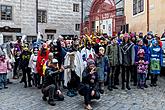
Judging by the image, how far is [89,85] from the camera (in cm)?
902

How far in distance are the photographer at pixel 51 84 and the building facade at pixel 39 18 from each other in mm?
23975

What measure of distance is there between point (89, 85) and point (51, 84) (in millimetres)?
1246

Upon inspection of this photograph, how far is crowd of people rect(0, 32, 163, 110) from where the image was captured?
31.6ft

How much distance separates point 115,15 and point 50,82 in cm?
1801

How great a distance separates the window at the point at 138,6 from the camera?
82.7 feet

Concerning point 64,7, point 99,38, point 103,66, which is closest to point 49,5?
point 64,7

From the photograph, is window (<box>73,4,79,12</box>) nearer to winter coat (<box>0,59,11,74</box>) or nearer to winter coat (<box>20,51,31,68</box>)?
winter coat (<box>20,51,31,68</box>)

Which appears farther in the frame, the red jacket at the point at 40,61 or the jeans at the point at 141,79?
the jeans at the point at 141,79

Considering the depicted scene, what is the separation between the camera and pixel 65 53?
1150 centimetres

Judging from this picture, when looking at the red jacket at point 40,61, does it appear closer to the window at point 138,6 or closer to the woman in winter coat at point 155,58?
the woman in winter coat at point 155,58

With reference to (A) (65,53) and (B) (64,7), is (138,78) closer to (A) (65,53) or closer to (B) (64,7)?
(A) (65,53)

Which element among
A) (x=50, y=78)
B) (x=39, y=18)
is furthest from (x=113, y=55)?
(x=39, y=18)

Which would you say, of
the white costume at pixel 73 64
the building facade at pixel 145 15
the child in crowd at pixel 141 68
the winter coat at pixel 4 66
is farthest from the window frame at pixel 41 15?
the white costume at pixel 73 64

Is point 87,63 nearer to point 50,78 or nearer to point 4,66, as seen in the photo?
point 50,78
